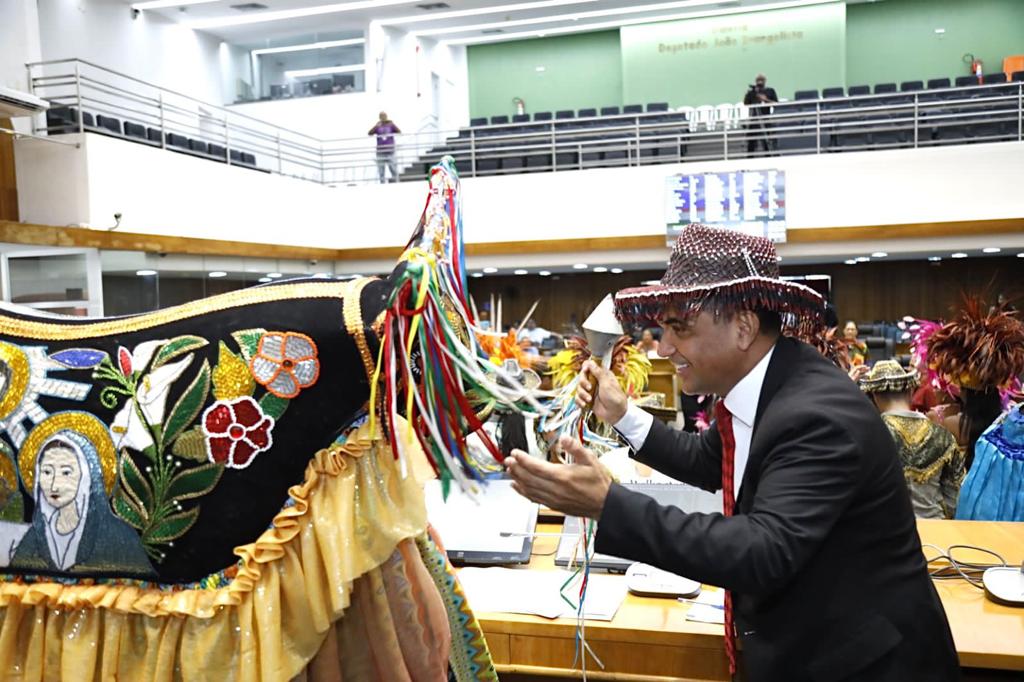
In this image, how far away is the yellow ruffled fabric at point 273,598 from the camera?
3.60 feet

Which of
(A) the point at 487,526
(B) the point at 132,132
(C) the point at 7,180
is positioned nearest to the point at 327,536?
(A) the point at 487,526

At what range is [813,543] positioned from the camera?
4.31 ft

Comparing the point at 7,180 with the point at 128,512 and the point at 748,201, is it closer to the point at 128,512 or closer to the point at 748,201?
the point at 748,201

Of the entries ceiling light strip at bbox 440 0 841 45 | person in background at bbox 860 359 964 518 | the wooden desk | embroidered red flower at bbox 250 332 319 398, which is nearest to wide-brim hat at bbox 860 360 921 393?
person in background at bbox 860 359 964 518

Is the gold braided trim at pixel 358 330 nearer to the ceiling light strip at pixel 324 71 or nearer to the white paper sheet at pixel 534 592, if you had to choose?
the white paper sheet at pixel 534 592

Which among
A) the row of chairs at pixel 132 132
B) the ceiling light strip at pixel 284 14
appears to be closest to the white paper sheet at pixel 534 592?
the row of chairs at pixel 132 132

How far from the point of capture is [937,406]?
13.5 ft

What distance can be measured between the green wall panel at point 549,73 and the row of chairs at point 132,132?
720 cm

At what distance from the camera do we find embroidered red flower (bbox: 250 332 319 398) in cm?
112

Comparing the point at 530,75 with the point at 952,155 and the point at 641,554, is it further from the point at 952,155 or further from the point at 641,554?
the point at 641,554

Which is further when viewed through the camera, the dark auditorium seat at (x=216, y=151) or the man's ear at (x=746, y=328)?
the dark auditorium seat at (x=216, y=151)

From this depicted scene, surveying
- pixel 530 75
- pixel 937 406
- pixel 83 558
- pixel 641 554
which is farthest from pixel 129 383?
pixel 530 75

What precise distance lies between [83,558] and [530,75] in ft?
54.4

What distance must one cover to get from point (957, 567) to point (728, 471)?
2.68 ft
